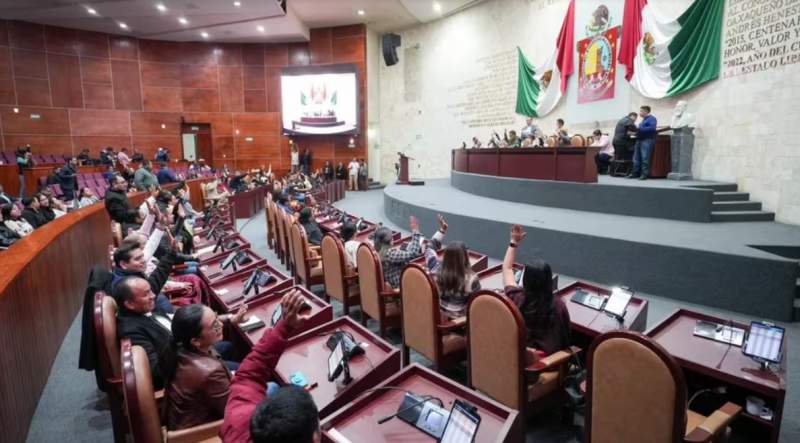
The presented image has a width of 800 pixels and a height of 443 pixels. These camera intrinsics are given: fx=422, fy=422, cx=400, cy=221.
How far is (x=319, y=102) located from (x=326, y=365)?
14.2 meters

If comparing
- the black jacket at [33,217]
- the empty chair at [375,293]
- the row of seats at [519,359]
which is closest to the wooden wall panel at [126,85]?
the black jacket at [33,217]

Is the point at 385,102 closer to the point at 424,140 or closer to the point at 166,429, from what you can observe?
the point at 424,140

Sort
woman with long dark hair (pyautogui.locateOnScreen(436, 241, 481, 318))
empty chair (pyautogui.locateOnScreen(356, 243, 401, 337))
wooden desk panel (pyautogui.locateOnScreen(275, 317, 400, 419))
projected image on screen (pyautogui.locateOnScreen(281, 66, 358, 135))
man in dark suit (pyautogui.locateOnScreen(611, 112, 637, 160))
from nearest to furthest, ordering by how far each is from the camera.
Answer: wooden desk panel (pyautogui.locateOnScreen(275, 317, 400, 419)) → woman with long dark hair (pyautogui.locateOnScreen(436, 241, 481, 318)) → empty chair (pyautogui.locateOnScreen(356, 243, 401, 337)) → man in dark suit (pyautogui.locateOnScreen(611, 112, 637, 160)) → projected image on screen (pyautogui.locateOnScreen(281, 66, 358, 135))

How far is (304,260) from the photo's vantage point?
4129mm

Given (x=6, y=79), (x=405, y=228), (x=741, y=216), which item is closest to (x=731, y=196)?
(x=741, y=216)

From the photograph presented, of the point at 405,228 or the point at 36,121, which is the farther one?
the point at 36,121

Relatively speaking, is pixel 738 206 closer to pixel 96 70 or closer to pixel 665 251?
pixel 665 251

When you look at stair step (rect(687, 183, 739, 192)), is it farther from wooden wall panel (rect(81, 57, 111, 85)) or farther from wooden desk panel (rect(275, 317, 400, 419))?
wooden wall panel (rect(81, 57, 111, 85))

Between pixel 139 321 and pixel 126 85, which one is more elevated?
pixel 126 85

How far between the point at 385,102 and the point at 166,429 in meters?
15.2

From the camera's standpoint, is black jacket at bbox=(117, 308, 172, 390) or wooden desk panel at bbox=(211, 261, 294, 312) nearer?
black jacket at bbox=(117, 308, 172, 390)

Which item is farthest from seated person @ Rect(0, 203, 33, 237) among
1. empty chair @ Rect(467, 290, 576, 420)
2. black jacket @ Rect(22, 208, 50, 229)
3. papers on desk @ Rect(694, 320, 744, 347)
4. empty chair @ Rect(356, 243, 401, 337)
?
papers on desk @ Rect(694, 320, 744, 347)

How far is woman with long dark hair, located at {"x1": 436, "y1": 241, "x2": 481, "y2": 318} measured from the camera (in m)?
2.63

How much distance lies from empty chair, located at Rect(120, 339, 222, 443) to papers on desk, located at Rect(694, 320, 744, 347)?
92.5 inches
